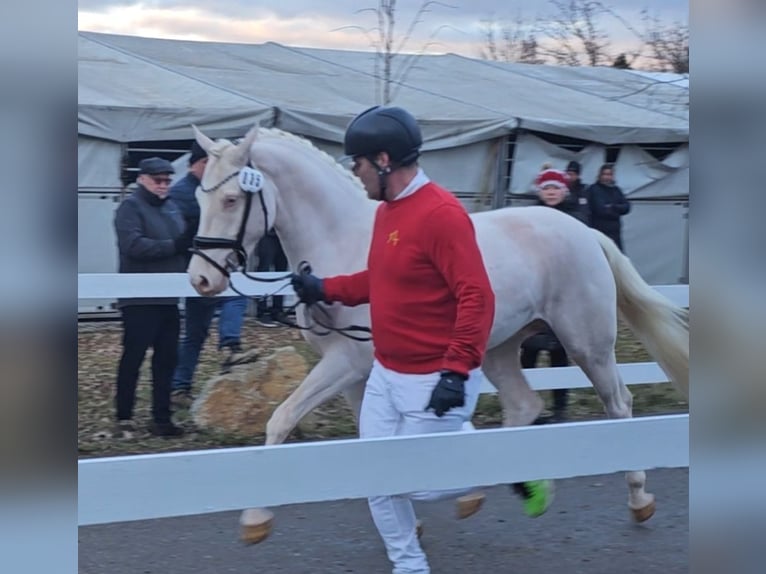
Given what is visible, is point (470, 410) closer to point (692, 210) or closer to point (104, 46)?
point (692, 210)

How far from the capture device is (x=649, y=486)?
610 centimetres

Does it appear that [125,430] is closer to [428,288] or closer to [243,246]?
[243,246]

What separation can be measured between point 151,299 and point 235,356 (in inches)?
69.4

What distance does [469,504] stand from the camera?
5.11 metres

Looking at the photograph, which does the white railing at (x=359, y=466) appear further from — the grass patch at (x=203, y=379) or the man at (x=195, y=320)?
the man at (x=195, y=320)

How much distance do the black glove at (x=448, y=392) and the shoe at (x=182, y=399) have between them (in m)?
3.93

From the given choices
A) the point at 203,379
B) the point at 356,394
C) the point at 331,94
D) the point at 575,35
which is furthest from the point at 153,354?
the point at 575,35

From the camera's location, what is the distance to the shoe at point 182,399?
7.48 metres

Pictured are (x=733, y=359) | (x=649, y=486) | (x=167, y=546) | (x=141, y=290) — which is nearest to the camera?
(x=733, y=359)

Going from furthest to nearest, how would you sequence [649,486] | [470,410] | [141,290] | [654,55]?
[654,55] → [141,290] → [649,486] → [470,410]

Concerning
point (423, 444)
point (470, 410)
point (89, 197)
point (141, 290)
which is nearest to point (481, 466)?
point (423, 444)

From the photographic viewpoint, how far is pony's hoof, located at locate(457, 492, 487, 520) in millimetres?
5090

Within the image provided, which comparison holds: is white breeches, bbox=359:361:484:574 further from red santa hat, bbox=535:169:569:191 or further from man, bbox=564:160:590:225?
man, bbox=564:160:590:225

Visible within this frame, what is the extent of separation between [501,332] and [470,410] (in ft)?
3.86
